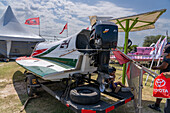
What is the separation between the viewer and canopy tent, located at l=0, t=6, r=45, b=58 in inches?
640

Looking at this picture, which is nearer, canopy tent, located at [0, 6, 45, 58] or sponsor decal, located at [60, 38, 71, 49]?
sponsor decal, located at [60, 38, 71, 49]

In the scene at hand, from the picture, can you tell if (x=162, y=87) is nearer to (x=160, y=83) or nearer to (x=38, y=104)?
(x=160, y=83)

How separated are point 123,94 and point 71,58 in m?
2.06

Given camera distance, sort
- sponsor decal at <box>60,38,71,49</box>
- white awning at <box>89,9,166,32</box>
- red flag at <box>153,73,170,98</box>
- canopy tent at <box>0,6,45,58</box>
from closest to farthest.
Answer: red flag at <box>153,73,170,98</box>
white awning at <box>89,9,166,32</box>
sponsor decal at <box>60,38,71,49</box>
canopy tent at <box>0,6,45,58</box>

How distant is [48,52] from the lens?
5.86 meters

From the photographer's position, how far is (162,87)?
2.53 metres

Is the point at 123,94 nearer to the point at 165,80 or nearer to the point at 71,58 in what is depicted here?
the point at 165,80

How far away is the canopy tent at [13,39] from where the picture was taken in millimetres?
16266

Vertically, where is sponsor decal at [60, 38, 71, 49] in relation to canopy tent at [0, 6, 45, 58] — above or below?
below

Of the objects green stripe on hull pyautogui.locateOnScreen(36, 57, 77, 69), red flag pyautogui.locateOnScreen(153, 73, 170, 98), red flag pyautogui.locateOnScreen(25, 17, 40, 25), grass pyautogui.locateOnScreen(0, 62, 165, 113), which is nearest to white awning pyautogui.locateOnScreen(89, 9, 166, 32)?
green stripe on hull pyautogui.locateOnScreen(36, 57, 77, 69)

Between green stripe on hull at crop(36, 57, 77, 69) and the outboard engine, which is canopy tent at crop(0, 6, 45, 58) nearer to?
green stripe on hull at crop(36, 57, 77, 69)

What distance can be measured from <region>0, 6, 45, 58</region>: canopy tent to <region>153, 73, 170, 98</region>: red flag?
672 inches

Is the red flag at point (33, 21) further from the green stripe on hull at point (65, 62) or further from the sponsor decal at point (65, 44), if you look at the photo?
the sponsor decal at point (65, 44)

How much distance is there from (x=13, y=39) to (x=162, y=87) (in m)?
17.5
